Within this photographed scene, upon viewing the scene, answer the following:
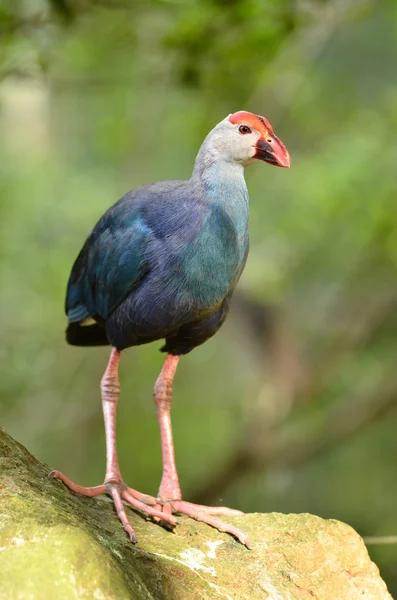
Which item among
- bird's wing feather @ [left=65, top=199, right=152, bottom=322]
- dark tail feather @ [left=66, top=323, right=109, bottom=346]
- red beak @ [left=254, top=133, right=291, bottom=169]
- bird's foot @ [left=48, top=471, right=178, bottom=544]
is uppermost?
red beak @ [left=254, top=133, right=291, bottom=169]

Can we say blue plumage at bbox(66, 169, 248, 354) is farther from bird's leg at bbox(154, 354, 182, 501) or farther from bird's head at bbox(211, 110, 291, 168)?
bird's leg at bbox(154, 354, 182, 501)

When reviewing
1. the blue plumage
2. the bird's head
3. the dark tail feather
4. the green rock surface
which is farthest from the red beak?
the green rock surface

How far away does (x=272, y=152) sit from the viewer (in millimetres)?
3789

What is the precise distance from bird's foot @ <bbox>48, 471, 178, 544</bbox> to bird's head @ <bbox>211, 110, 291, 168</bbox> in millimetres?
1556

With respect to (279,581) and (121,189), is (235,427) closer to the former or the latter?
(121,189)

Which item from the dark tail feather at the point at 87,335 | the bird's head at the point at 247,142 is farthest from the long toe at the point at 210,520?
the bird's head at the point at 247,142

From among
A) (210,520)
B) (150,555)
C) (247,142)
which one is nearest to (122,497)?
(210,520)

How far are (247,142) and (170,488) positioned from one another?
1661 mm

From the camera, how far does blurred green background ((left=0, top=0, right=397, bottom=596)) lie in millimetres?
5762

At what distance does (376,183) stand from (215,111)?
1684 mm

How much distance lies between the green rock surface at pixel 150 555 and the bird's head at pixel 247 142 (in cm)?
157

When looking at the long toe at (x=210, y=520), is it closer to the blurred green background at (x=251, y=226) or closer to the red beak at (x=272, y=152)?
the blurred green background at (x=251, y=226)

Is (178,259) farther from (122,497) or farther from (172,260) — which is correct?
(122,497)

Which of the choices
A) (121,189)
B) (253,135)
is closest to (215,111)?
(121,189)
